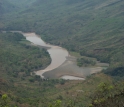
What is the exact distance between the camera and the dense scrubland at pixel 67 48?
1558 inches

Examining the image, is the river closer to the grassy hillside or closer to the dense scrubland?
the dense scrubland

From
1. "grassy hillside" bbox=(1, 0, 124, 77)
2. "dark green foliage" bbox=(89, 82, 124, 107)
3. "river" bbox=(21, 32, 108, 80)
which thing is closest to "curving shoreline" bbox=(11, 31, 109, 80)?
"river" bbox=(21, 32, 108, 80)

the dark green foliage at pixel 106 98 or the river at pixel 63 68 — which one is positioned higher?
the river at pixel 63 68

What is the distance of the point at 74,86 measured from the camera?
52.9m

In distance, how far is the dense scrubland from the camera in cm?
3956

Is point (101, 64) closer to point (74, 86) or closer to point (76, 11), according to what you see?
point (74, 86)

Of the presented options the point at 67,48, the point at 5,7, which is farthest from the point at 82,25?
the point at 5,7

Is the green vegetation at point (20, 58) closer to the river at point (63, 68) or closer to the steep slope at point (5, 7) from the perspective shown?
the river at point (63, 68)

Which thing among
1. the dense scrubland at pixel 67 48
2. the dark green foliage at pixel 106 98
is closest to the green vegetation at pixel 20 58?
the dense scrubland at pixel 67 48

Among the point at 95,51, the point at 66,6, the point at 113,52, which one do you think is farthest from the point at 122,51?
the point at 66,6

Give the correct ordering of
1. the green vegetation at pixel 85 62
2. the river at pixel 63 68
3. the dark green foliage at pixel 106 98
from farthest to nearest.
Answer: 1. the green vegetation at pixel 85 62
2. the river at pixel 63 68
3. the dark green foliage at pixel 106 98

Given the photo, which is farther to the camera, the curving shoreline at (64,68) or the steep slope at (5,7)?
the steep slope at (5,7)

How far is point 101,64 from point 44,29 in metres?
48.7

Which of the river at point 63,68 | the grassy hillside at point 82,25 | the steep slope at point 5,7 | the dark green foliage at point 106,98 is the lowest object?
the dark green foliage at point 106,98
